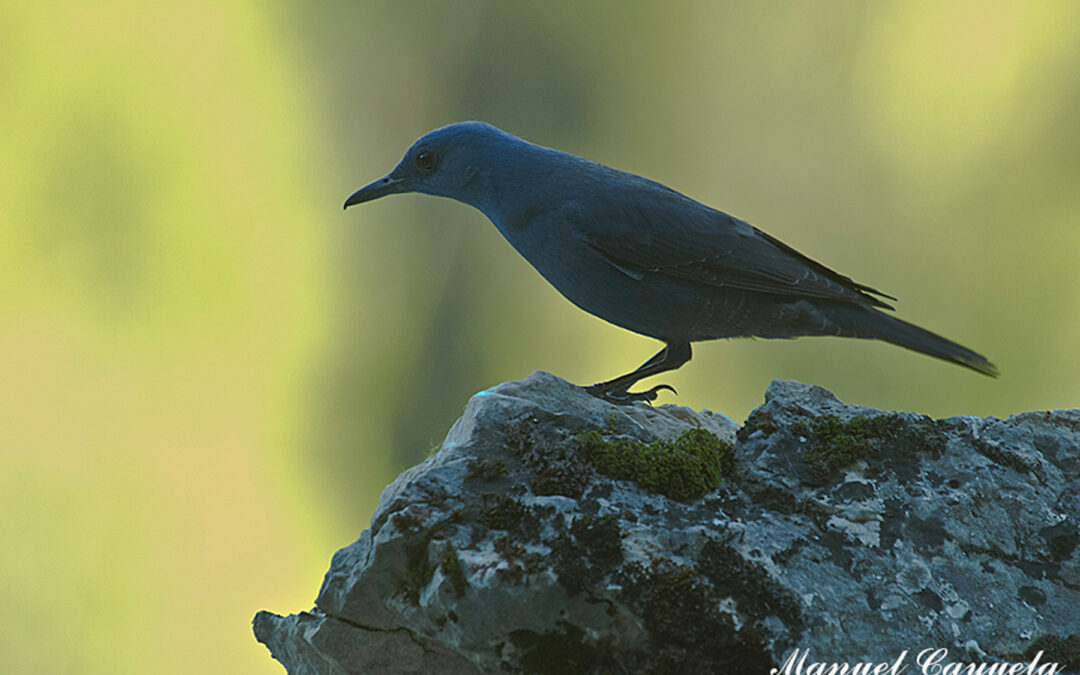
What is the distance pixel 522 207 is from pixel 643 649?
2.68 meters

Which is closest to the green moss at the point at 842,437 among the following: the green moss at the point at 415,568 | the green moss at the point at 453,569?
the green moss at the point at 453,569

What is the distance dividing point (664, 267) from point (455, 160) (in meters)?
1.46

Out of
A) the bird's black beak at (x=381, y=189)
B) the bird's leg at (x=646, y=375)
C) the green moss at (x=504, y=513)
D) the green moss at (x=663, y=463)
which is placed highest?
the bird's black beak at (x=381, y=189)

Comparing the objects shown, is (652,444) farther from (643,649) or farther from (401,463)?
(401,463)

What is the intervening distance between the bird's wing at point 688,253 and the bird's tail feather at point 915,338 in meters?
0.12

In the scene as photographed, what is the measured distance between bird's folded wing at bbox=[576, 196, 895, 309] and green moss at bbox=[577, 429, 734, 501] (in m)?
1.31

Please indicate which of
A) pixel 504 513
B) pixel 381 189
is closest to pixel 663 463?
pixel 504 513

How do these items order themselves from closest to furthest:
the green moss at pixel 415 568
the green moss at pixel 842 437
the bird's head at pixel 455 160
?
the green moss at pixel 415 568, the green moss at pixel 842 437, the bird's head at pixel 455 160

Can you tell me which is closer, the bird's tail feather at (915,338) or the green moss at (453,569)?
the green moss at (453,569)

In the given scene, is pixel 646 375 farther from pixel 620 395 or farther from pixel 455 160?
pixel 455 160

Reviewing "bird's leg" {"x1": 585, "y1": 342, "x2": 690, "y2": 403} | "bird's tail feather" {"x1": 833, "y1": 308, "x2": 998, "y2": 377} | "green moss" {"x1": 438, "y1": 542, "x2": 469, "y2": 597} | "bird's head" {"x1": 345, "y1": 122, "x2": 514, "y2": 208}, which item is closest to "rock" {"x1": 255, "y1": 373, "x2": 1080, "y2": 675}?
"green moss" {"x1": 438, "y1": 542, "x2": 469, "y2": 597}

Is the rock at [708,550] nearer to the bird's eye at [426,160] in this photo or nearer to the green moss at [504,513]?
the green moss at [504,513]

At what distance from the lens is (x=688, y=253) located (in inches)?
190

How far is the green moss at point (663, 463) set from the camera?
363 centimetres
